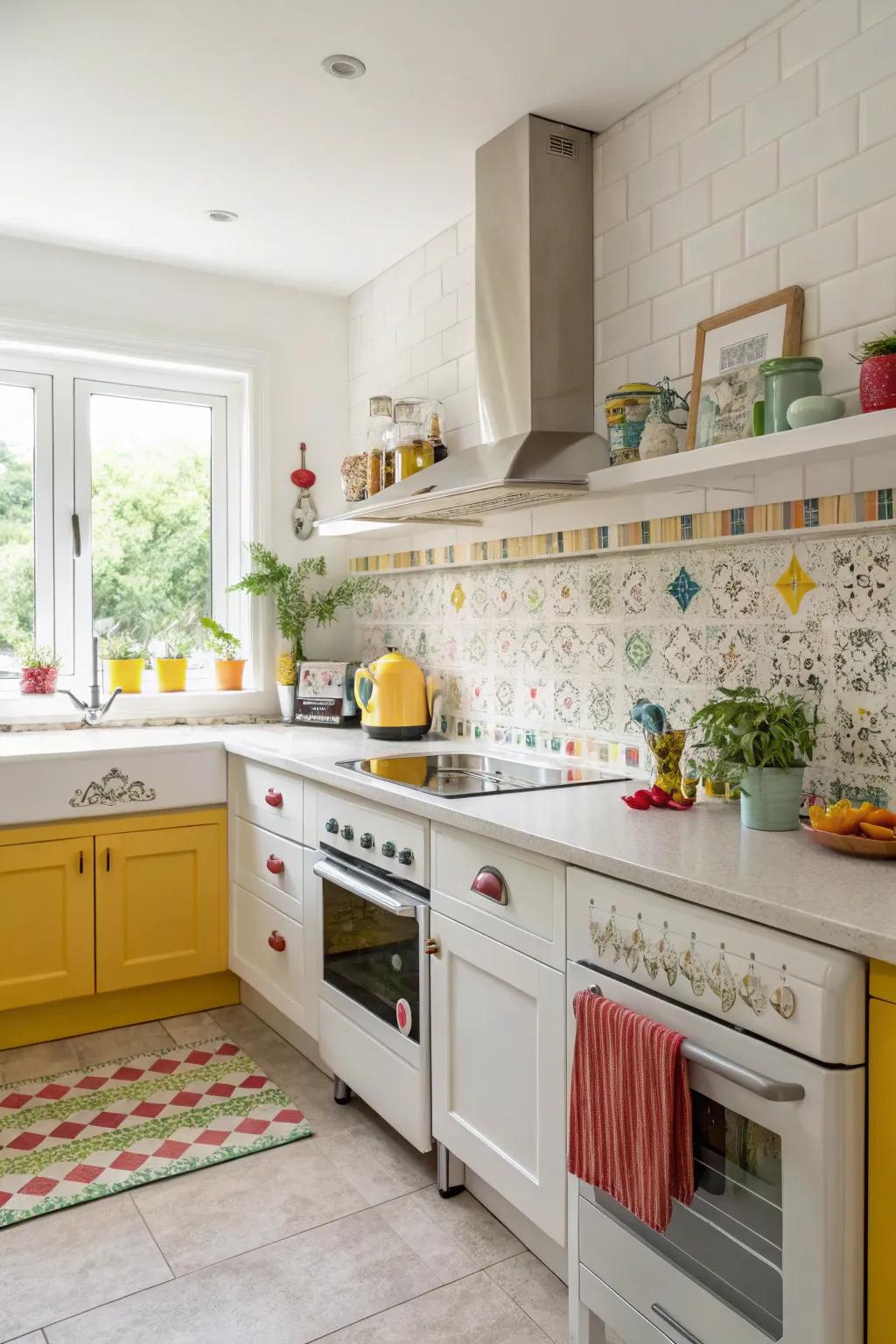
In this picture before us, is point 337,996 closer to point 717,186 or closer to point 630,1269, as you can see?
point 630,1269

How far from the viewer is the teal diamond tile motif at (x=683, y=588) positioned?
227 centimetres

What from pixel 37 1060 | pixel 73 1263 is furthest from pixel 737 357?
pixel 37 1060

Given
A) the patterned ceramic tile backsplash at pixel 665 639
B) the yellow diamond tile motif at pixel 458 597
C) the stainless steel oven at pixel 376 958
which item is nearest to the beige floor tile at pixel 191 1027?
the stainless steel oven at pixel 376 958

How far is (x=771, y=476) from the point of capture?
2.02m

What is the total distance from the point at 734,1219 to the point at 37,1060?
2.23m

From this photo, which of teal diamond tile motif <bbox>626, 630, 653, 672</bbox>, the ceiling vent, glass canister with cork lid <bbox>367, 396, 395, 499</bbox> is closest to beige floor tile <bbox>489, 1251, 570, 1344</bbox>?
teal diamond tile motif <bbox>626, 630, 653, 672</bbox>

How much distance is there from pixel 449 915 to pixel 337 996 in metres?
0.65

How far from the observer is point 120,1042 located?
9.89 ft

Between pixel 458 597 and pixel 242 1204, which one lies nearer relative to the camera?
pixel 242 1204

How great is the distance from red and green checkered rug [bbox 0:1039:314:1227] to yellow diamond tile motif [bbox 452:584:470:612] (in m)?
1.51

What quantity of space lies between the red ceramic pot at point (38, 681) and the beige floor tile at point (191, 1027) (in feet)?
3.86

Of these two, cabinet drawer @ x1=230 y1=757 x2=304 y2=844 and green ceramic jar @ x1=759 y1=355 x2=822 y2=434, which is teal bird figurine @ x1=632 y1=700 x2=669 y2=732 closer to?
green ceramic jar @ x1=759 y1=355 x2=822 y2=434

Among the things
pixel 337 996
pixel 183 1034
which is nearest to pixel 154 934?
pixel 183 1034

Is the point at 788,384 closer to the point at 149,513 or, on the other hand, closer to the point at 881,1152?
the point at 881,1152
